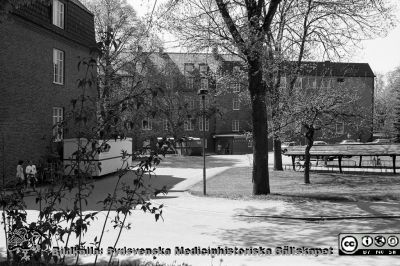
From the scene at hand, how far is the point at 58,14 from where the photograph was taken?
23594mm

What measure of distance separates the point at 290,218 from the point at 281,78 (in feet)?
52.6

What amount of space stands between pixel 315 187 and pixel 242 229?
9.03 metres

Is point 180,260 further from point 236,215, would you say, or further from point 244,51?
point 244,51

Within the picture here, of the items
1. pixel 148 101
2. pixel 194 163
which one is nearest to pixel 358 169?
pixel 194 163

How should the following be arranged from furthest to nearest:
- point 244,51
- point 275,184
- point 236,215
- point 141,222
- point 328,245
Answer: point 275,184 < point 244,51 < point 236,215 < point 141,222 < point 328,245

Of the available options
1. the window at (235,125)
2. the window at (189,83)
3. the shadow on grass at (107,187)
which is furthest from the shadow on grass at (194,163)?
the window at (235,125)

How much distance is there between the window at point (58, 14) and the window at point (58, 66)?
1.52m

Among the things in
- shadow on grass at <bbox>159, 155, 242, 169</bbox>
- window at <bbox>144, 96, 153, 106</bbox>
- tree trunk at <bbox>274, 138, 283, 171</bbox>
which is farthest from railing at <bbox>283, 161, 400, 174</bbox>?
window at <bbox>144, 96, 153, 106</bbox>

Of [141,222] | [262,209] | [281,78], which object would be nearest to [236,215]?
[262,209]

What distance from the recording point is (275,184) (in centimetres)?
2066

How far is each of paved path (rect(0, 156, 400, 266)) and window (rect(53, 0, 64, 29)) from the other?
1346cm

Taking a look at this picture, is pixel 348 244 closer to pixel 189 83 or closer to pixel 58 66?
pixel 58 66

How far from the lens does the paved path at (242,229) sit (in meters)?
7.96

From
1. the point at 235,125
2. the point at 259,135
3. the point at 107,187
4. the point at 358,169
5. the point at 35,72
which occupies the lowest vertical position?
the point at 107,187
